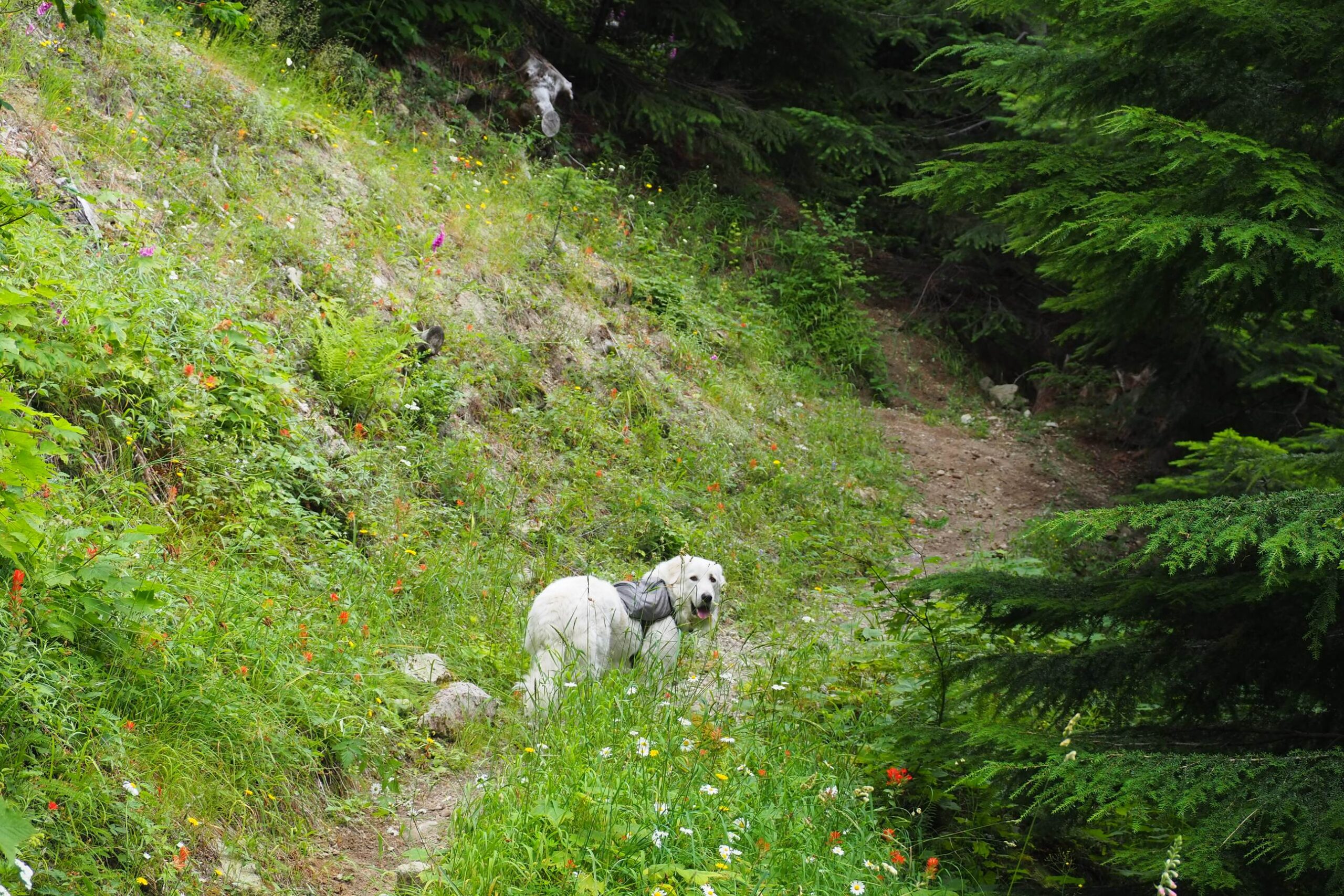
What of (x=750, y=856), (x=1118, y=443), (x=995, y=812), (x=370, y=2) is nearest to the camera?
(x=750, y=856)

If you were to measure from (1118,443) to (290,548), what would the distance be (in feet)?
42.0

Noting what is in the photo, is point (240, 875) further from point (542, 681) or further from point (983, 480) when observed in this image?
point (983, 480)

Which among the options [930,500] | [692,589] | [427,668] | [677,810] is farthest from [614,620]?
[930,500]

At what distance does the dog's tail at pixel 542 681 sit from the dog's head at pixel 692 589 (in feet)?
3.10

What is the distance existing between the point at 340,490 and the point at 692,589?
217 centimetres

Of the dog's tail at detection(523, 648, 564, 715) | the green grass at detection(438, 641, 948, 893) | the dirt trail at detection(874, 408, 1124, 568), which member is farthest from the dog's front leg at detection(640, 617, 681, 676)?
the dirt trail at detection(874, 408, 1124, 568)

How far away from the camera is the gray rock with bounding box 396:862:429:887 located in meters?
3.50

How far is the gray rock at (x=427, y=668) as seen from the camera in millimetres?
4906

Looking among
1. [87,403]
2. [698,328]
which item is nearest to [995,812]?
[87,403]

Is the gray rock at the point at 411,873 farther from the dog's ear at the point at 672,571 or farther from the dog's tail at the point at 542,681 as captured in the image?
the dog's ear at the point at 672,571

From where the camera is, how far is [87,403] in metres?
4.93

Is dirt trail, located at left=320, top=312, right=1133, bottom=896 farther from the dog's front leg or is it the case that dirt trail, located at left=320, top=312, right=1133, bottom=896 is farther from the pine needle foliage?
the pine needle foliage

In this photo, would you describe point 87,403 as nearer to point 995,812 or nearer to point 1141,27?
point 995,812

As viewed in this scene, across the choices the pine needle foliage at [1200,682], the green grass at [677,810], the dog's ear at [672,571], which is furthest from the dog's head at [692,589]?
the pine needle foliage at [1200,682]
